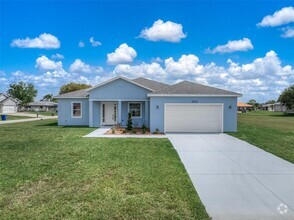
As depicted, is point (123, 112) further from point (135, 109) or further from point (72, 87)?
point (72, 87)

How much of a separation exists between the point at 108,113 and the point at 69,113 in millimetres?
3698

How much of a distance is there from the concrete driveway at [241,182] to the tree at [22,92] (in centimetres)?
8970

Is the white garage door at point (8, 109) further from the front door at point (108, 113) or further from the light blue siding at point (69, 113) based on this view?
the front door at point (108, 113)

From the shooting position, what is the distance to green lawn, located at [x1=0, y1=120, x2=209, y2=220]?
15.6ft

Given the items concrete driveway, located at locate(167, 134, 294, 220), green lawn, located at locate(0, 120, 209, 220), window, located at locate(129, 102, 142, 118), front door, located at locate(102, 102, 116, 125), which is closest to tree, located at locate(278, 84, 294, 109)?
window, located at locate(129, 102, 142, 118)

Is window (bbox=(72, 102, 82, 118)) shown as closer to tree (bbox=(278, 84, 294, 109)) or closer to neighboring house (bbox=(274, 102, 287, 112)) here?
tree (bbox=(278, 84, 294, 109))

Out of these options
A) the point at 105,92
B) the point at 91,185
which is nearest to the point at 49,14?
the point at 105,92

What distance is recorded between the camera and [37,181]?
6605 millimetres

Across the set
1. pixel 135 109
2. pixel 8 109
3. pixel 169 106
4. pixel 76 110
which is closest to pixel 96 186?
pixel 169 106

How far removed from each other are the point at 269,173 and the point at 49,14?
717 inches

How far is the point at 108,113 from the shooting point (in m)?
22.6

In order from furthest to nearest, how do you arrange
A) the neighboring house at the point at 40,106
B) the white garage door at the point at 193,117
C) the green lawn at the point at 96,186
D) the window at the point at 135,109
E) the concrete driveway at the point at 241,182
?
the neighboring house at the point at 40,106, the window at the point at 135,109, the white garage door at the point at 193,117, the concrete driveway at the point at 241,182, the green lawn at the point at 96,186

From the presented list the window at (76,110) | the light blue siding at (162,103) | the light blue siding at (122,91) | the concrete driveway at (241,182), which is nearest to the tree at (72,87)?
the window at (76,110)

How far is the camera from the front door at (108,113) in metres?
22.4
